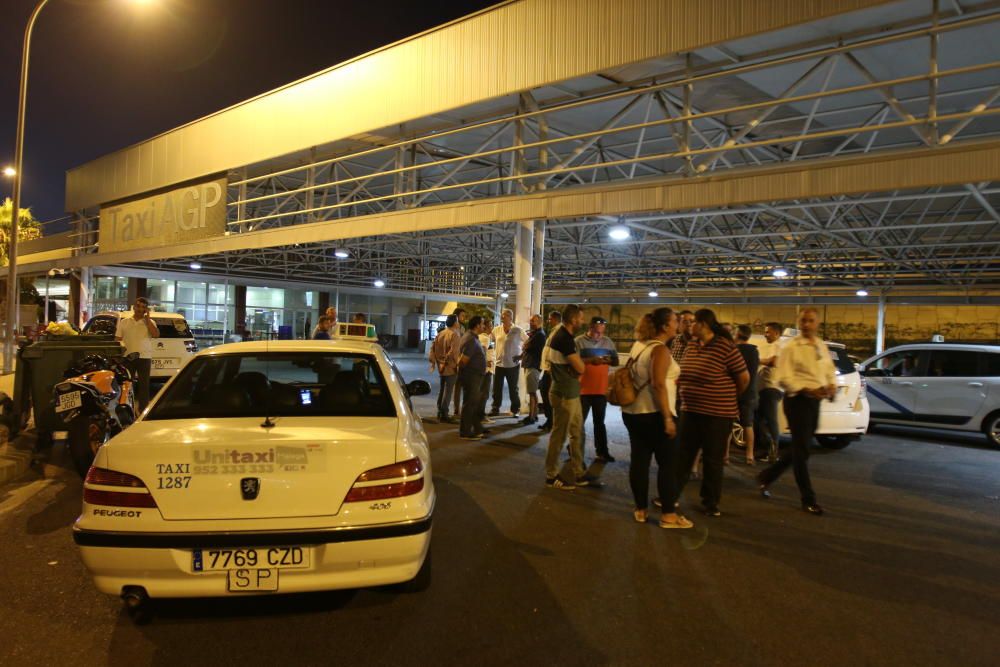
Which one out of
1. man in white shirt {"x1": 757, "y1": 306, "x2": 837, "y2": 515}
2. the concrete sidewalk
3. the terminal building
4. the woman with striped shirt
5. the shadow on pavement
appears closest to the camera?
the shadow on pavement

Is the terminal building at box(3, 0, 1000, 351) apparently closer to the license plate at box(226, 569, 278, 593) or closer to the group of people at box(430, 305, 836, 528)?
the group of people at box(430, 305, 836, 528)

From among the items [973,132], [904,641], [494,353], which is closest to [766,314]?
[973,132]

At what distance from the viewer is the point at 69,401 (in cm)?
586

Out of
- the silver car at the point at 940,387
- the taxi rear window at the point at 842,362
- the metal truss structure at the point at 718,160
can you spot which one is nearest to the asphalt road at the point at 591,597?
the taxi rear window at the point at 842,362

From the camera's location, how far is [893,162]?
6.98 m

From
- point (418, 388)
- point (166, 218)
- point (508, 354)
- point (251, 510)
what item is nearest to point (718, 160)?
point (508, 354)

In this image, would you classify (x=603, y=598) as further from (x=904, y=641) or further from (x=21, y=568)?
(x=21, y=568)

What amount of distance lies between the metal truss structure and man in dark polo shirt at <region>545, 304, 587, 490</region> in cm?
349

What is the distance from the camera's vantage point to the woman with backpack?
16.1 ft

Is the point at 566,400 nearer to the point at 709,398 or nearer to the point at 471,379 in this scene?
the point at 709,398

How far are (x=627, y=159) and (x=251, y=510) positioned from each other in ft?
34.5

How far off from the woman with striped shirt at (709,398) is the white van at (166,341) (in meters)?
10.9

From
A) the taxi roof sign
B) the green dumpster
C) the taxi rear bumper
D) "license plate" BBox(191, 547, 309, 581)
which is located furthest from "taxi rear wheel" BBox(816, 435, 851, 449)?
the green dumpster

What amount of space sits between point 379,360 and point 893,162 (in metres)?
6.35
